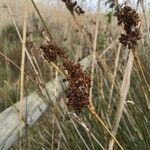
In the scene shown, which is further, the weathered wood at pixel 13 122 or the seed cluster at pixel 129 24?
the weathered wood at pixel 13 122

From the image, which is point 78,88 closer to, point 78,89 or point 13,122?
point 78,89

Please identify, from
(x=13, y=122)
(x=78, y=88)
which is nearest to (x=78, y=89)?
(x=78, y=88)

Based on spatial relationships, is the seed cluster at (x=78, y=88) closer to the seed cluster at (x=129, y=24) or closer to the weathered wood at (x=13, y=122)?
the seed cluster at (x=129, y=24)

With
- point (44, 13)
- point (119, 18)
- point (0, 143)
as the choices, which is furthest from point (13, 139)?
point (44, 13)

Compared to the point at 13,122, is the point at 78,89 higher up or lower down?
higher up

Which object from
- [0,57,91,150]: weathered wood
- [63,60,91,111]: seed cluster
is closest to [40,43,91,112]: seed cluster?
[63,60,91,111]: seed cluster

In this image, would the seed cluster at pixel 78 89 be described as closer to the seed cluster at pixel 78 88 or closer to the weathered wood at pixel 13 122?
the seed cluster at pixel 78 88

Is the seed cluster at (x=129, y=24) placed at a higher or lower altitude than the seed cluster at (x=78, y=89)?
higher

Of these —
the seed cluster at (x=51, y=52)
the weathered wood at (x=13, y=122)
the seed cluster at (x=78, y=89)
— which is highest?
the seed cluster at (x=51, y=52)

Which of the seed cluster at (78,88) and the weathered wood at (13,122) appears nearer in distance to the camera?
the seed cluster at (78,88)

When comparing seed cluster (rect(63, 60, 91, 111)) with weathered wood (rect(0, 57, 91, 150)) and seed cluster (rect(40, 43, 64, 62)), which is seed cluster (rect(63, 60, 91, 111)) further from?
weathered wood (rect(0, 57, 91, 150))

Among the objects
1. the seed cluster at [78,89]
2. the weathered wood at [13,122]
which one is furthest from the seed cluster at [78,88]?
the weathered wood at [13,122]
